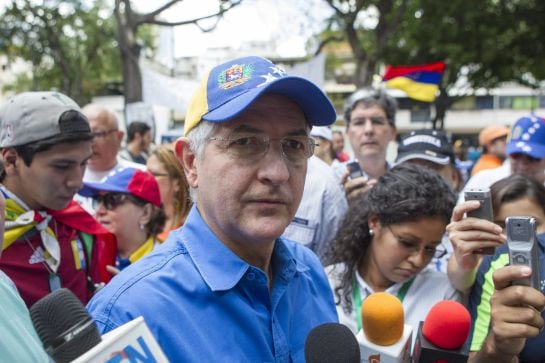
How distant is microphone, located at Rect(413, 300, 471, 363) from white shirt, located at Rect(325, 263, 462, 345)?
2.36ft

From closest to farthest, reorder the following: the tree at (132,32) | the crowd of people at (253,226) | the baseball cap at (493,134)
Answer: the crowd of people at (253,226)
the baseball cap at (493,134)
the tree at (132,32)

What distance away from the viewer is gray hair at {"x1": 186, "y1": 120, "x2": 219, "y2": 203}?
154 centimetres

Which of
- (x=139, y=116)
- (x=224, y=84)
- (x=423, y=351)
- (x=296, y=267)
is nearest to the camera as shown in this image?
(x=224, y=84)

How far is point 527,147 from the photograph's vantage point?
14.6ft

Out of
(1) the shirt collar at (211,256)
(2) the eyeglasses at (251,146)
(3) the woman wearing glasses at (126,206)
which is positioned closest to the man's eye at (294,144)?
(2) the eyeglasses at (251,146)

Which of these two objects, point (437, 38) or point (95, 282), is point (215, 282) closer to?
point (95, 282)

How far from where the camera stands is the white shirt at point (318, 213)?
11.5 ft

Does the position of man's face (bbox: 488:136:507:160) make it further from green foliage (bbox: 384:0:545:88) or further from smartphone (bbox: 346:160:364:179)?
green foliage (bbox: 384:0:545:88)

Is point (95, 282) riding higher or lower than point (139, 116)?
lower

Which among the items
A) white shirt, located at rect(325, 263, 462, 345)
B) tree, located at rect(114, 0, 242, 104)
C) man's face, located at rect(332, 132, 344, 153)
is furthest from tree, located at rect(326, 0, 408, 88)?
white shirt, located at rect(325, 263, 462, 345)

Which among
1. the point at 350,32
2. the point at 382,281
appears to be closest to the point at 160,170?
the point at 382,281

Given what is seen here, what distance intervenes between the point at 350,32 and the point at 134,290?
1139 centimetres

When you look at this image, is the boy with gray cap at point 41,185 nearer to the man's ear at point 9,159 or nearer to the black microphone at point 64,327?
the man's ear at point 9,159

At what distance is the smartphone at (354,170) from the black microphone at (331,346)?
262cm
